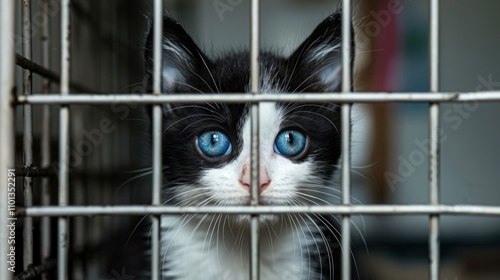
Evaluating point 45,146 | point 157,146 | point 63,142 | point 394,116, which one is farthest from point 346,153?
point 394,116

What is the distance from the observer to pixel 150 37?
147cm

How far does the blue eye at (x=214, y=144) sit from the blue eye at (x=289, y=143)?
13 cm

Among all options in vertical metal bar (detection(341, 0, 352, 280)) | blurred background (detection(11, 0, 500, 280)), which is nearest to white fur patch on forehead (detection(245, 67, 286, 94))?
blurred background (detection(11, 0, 500, 280))

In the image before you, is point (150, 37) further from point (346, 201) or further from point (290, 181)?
point (346, 201)

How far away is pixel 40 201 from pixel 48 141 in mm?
141

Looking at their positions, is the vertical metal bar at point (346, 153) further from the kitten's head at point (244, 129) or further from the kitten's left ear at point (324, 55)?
the kitten's left ear at point (324, 55)

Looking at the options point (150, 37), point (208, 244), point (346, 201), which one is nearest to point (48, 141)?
point (150, 37)

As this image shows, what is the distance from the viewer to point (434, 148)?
32.6 inches

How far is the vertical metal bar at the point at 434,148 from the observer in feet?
2.72

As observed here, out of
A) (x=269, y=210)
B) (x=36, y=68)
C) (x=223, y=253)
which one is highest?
(x=36, y=68)

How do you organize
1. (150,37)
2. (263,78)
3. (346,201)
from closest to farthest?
(346,201) → (150,37) → (263,78)

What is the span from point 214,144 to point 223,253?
0.98 feet

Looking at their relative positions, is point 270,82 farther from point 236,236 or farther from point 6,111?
point 6,111

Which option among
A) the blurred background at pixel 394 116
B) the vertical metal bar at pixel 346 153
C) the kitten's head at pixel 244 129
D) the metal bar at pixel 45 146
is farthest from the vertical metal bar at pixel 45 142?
the vertical metal bar at pixel 346 153
